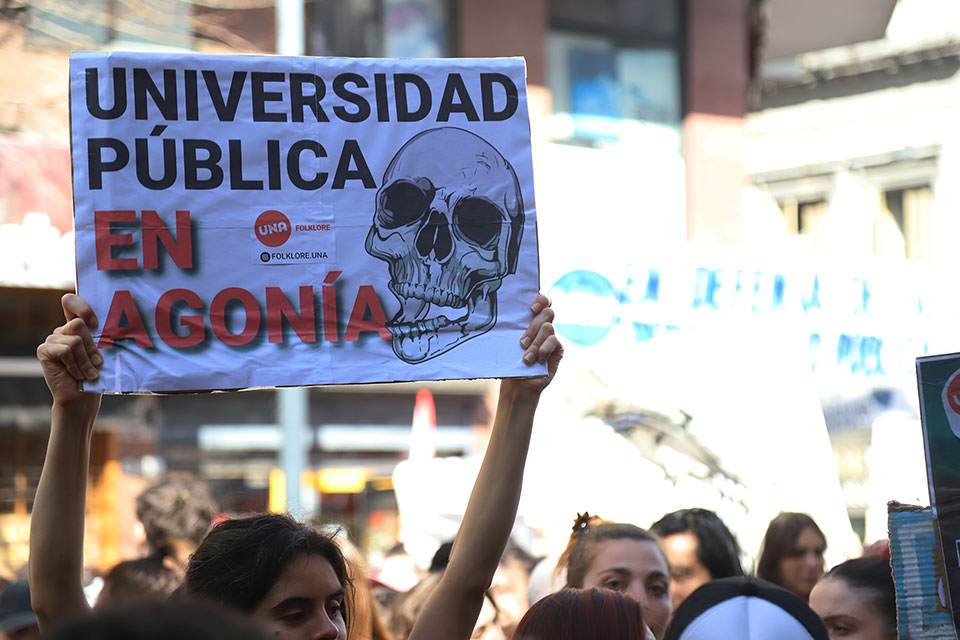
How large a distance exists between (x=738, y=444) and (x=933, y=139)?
16.0m

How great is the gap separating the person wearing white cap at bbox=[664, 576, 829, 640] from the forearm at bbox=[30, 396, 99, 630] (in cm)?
143

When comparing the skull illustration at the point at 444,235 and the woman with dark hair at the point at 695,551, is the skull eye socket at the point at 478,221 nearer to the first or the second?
the skull illustration at the point at 444,235

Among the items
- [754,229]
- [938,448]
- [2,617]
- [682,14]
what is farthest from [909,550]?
[754,229]

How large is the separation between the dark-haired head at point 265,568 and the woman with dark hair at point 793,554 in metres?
3.01

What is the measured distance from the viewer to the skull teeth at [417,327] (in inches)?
112

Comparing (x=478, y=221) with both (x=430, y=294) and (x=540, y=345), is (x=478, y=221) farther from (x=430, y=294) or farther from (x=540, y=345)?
(x=540, y=345)

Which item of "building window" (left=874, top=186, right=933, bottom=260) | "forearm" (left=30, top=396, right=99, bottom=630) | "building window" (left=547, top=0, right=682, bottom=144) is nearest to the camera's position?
"forearm" (left=30, top=396, right=99, bottom=630)

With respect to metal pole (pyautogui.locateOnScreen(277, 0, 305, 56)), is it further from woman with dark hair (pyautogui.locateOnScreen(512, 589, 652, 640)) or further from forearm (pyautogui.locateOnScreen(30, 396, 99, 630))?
woman with dark hair (pyautogui.locateOnScreen(512, 589, 652, 640))

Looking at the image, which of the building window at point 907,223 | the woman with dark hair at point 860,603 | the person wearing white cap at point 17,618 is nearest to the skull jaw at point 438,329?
the woman with dark hair at point 860,603

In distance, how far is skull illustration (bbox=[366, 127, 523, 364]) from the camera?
113 inches

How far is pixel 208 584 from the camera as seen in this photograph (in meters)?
2.58

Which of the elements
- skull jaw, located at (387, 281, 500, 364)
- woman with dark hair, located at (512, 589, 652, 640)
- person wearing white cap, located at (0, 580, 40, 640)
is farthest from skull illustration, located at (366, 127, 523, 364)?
person wearing white cap, located at (0, 580, 40, 640)

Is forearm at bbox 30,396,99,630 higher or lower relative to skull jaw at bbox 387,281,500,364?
lower

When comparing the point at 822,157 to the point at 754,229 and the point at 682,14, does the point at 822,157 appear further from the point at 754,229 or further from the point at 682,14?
the point at 682,14
